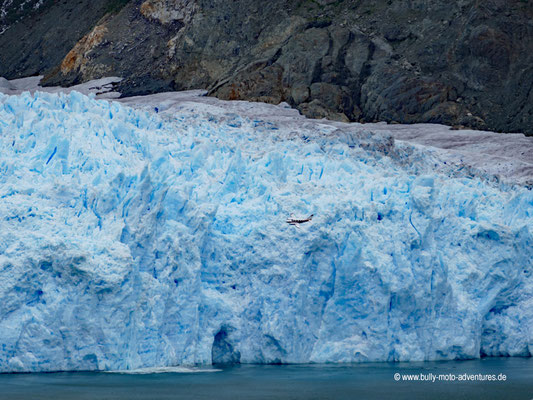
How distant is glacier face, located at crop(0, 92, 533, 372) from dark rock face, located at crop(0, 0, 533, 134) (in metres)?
8.82

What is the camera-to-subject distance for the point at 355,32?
28391mm

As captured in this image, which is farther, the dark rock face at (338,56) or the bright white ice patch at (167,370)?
the dark rock face at (338,56)

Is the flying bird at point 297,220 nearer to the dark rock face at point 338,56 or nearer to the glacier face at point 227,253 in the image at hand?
the glacier face at point 227,253

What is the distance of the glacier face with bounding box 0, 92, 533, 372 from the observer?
1318 cm

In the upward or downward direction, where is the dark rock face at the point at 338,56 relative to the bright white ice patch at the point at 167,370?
upward

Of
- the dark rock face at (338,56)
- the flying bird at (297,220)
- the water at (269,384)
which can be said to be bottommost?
the water at (269,384)

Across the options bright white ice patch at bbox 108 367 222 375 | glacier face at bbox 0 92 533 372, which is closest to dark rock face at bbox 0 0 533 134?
glacier face at bbox 0 92 533 372

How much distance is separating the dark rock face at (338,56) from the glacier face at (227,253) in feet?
28.9

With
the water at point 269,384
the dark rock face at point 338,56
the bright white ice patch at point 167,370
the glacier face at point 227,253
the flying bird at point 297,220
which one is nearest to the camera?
the water at point 269,384

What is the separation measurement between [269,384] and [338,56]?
17157 millimetres

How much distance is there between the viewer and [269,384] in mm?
12633

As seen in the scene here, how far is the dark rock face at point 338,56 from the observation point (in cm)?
2678

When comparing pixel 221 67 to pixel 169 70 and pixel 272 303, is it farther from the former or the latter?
pixel 272 303

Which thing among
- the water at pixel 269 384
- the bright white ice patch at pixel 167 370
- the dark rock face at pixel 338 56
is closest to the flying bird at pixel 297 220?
the water at pixel 269 384
